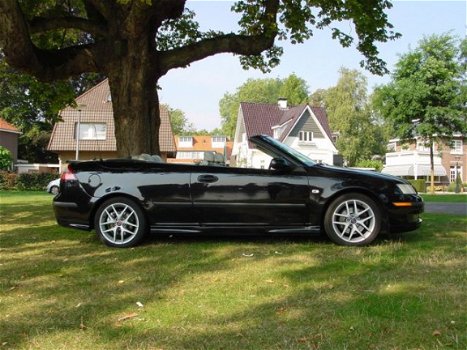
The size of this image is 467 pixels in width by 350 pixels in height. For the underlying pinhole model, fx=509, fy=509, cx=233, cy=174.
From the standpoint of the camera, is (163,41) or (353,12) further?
(163,41)

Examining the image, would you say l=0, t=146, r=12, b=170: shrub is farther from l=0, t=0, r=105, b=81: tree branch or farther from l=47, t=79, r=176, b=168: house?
l=0, t=0, r=105, b=81: tree branch

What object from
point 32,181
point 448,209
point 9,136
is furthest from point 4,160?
point 448,209

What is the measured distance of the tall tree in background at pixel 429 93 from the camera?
33.3m

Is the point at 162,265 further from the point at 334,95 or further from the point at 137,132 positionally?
the point at 334,95

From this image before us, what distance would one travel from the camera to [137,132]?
353 inches

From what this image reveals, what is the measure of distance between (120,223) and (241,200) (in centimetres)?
159

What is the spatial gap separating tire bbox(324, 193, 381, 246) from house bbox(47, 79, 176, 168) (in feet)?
113

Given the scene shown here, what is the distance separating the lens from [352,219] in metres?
6.30

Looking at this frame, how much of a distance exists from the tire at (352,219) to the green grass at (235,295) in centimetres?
23

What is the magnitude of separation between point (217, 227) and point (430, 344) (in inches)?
146

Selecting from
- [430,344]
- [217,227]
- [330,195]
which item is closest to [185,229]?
[217,227]

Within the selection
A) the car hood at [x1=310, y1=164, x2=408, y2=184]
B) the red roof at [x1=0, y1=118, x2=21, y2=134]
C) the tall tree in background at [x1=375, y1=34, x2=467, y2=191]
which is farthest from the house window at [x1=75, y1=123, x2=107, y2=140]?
the car hood at [x1=310, y1=164, x2=408, y2=184]

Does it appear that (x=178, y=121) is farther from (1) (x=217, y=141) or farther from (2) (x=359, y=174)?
(2) (x=359, y=174)

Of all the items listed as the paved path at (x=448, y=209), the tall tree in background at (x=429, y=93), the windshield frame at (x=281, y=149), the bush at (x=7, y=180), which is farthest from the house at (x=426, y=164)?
the windshield frame at (x=281, y=149)
